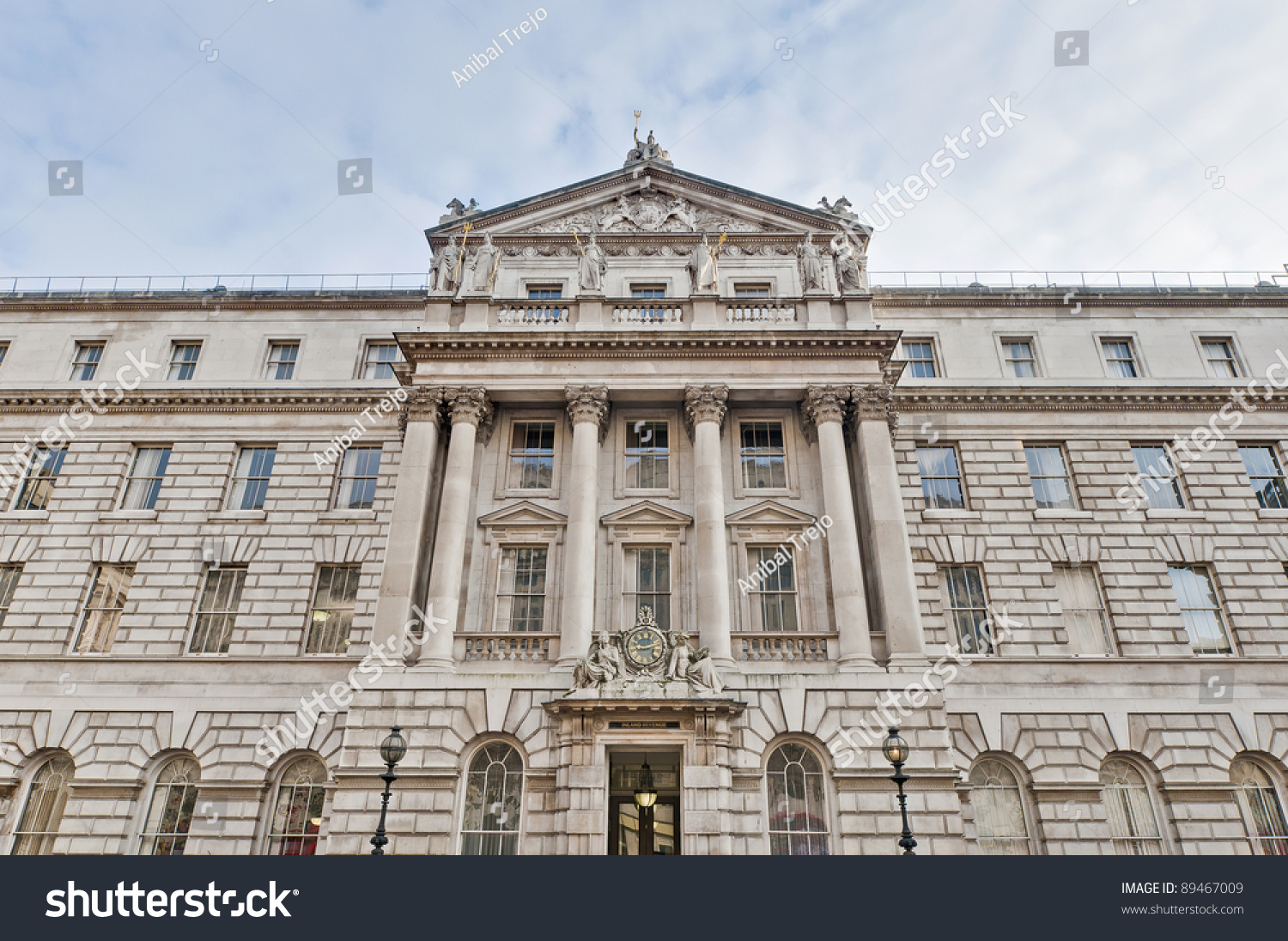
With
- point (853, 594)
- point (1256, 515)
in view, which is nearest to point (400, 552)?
point (853, 594)

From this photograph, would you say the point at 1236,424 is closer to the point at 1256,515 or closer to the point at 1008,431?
the point at 1256,515

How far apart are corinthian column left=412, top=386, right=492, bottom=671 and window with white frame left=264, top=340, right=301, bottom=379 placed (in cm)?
887

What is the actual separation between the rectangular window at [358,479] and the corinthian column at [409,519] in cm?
314

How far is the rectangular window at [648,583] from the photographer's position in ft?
75.7

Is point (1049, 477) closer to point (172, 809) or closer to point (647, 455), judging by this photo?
point (647, 455)

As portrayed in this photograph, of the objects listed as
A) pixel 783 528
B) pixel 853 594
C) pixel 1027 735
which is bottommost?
pixel 1027 735

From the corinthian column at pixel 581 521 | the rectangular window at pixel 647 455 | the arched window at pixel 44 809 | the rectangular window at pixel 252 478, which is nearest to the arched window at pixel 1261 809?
the rectangular window at pixel 647 455

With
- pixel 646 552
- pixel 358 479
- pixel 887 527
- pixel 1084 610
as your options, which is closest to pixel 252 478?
pixel 358 479

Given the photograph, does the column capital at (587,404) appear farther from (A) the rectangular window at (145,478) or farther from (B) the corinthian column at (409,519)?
(A) the rectangular window at (145,478)

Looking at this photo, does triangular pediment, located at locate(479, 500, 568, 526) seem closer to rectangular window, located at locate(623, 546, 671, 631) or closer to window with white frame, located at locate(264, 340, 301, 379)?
rectangular window, located at locate(623, 546, 671, 631)

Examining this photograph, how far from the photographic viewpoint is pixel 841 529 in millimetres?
22656

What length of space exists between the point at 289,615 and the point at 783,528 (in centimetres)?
1589

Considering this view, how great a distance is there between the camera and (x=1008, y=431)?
90.2 ft

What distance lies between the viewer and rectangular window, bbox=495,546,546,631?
75.5 ft
